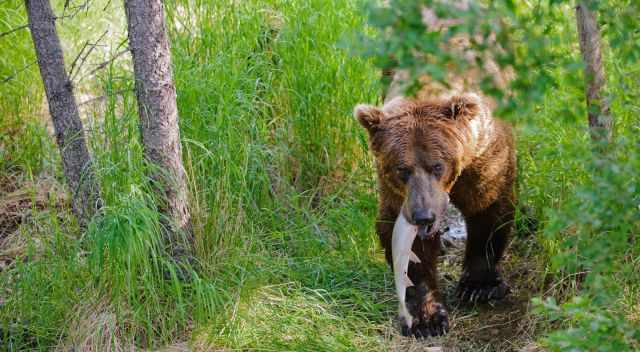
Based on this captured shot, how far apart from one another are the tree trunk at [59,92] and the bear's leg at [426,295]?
5.84 ft

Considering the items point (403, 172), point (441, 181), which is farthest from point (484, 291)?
point (403, 172)

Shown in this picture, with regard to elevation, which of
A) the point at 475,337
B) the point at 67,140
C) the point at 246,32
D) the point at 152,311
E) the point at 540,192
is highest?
the point at 246,32

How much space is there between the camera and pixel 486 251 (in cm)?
512

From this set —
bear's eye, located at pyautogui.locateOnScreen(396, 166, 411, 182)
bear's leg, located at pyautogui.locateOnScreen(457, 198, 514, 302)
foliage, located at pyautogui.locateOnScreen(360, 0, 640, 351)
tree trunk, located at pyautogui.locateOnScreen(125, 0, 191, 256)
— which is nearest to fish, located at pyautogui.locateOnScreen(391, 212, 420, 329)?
bear's eye, located at pyautogui.locateOnScreen(396, 166, 411, 182)

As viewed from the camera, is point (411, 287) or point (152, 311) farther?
point (411, 287)

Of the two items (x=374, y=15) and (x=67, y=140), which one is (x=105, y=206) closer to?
(x=67, y=140)

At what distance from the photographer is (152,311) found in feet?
14.8

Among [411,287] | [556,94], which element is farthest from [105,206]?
[556,94]

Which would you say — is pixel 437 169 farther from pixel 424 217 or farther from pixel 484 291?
pixel 484 291

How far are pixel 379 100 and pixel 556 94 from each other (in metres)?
1.28

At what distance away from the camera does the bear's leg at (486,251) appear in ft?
16.4

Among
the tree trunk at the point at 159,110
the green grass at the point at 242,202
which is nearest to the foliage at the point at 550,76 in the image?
the green grass at the point at 242,202

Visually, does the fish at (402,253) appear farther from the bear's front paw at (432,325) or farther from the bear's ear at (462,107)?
the bear's ear at (462,107)

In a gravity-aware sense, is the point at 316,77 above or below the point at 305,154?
above
